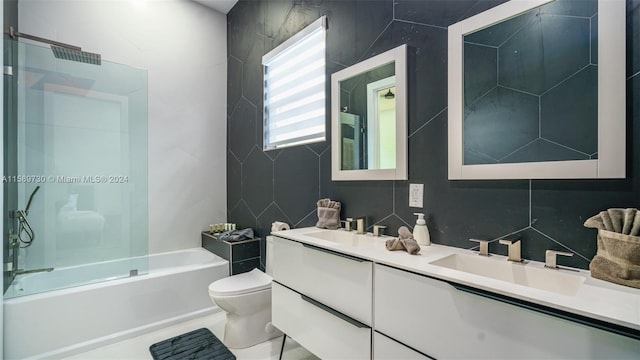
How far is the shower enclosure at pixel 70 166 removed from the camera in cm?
210

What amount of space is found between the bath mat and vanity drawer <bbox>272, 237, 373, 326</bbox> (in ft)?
2.58

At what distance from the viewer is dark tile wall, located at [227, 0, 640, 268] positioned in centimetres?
103

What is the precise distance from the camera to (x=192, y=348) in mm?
2041

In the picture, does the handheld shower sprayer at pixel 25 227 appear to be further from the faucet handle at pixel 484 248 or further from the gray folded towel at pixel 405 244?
the faucet handle at pixel 484 248

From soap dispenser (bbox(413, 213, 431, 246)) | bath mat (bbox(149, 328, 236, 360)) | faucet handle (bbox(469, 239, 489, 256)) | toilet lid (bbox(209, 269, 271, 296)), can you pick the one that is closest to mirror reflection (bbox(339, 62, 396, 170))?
soap dispenser (bbox(413, 213, 431, 246))

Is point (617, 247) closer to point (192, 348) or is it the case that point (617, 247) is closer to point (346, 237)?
point (346, 237)

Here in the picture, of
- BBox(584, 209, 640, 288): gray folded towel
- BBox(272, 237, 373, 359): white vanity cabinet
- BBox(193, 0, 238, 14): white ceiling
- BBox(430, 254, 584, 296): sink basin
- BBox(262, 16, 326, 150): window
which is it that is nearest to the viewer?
BBox(584, 209, 640, 288): gray folded towel

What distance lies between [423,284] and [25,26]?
3501mm

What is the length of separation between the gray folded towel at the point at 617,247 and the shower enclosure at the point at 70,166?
2921 mm

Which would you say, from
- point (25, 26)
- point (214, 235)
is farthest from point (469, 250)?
point (25, 26)

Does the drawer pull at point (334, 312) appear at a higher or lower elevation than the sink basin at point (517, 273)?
lower

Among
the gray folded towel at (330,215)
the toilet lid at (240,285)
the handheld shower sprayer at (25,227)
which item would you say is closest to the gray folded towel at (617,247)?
the gray folded towel at (330,215)

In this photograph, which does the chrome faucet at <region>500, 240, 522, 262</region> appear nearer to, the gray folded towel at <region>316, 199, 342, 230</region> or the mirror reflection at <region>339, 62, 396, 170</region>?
the mirror reflection at <region>339, 62, 396, 170</region>

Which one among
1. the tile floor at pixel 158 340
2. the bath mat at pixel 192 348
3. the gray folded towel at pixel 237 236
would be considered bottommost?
the tile floor at pixel 158 340
